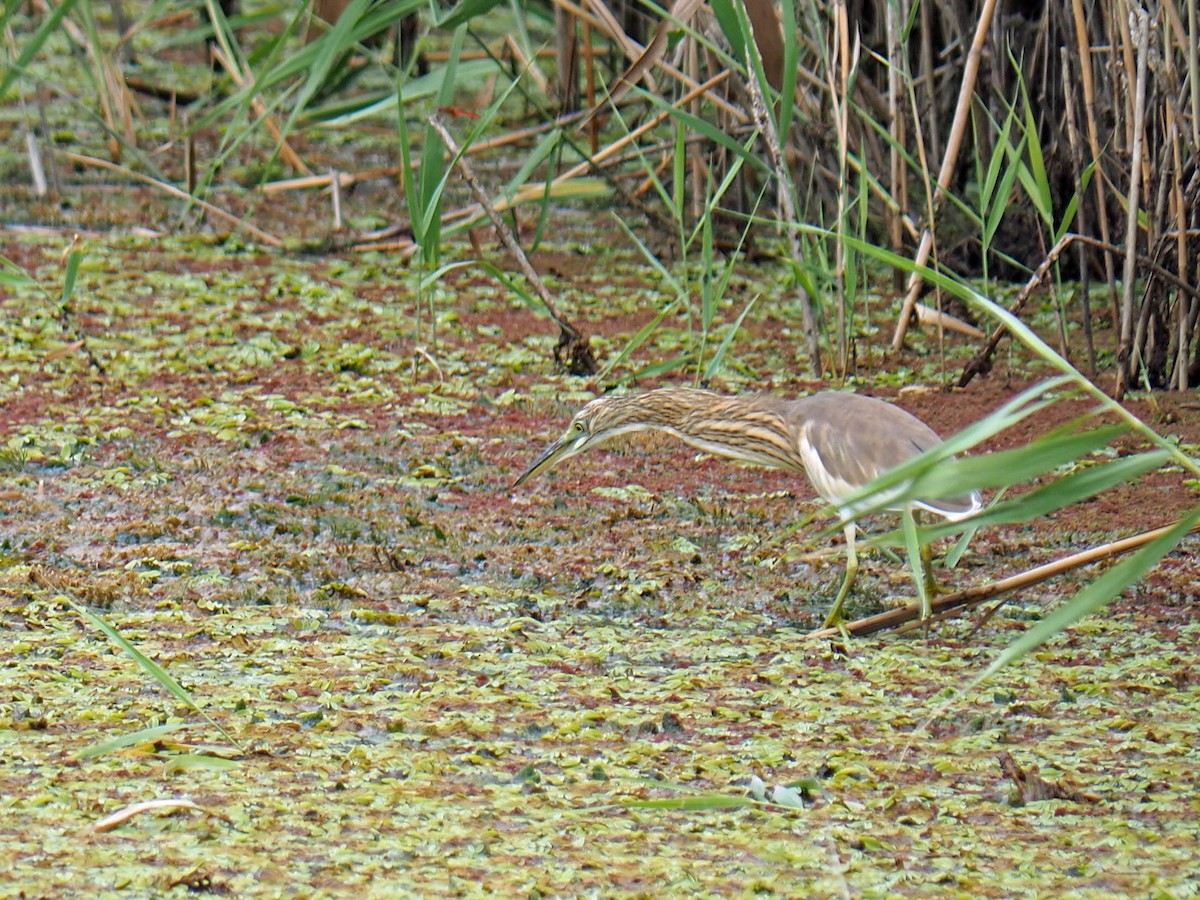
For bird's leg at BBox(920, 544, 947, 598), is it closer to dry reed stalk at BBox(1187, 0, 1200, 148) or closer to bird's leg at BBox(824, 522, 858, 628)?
bird's leg at BBox(824, 522, 858, 628)

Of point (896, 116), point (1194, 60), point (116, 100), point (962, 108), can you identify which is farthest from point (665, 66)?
point (116, 100)

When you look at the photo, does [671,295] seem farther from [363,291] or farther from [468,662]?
[468,662]

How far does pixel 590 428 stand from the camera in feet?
11.8

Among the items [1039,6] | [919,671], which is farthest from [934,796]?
[1039,6]

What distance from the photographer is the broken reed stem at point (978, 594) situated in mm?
2477

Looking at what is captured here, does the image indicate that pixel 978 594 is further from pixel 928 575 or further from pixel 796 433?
pixel 796 433

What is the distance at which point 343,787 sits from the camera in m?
2.28

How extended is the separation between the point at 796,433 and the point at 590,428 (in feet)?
1.74

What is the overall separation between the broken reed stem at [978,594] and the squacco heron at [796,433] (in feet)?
0.23

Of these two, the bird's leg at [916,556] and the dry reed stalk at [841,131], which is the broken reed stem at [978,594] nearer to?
the bird's leg at [916,556]

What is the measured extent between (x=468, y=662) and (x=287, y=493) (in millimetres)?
1005

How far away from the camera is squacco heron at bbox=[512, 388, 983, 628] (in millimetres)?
3021

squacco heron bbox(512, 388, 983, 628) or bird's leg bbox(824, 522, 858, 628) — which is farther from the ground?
squacco heron bbox(512, 388, 983, 628)

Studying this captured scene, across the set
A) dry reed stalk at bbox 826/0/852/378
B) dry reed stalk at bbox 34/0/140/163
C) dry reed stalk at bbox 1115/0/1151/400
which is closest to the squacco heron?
dry reed stalk at bbox 826/0/852/378
